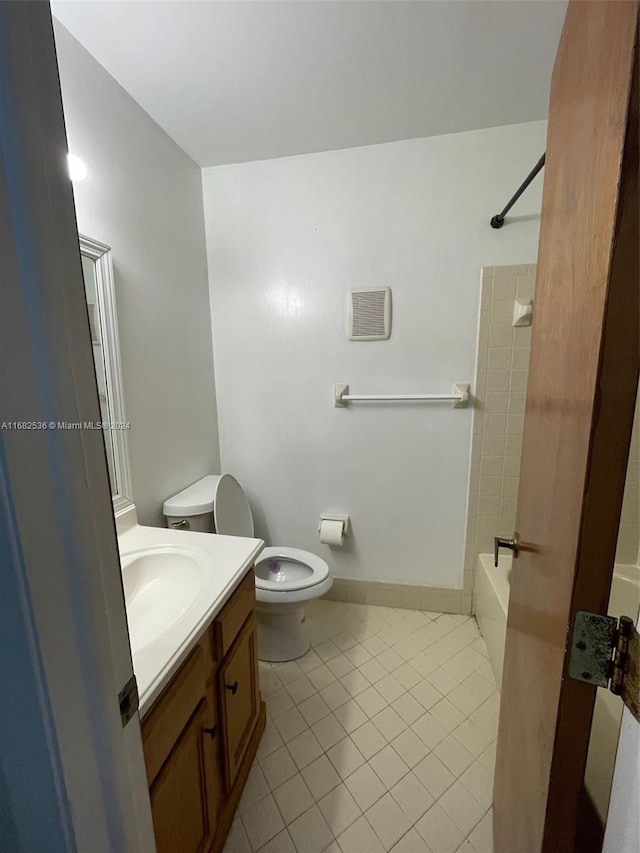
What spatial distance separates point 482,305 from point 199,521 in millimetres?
1728

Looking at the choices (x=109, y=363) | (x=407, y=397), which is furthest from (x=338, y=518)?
(x=109, y=363)

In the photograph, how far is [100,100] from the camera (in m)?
1.29

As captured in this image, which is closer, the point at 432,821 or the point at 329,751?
the point at 432,821

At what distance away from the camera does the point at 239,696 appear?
3.78ft

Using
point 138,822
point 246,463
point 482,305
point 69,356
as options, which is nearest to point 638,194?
point 69,356

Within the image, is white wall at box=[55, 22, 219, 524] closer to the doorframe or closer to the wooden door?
the doorframe

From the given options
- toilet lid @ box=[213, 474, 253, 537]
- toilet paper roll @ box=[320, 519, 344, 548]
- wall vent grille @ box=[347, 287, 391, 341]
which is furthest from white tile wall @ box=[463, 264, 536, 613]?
toilet lid @ box=[213, 474, 253, 537]

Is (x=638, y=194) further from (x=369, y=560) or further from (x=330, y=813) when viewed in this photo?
(x=369, y=560)

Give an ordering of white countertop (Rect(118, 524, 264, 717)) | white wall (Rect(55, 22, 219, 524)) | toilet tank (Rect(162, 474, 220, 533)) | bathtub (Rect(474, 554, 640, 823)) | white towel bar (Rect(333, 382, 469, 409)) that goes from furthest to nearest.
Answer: white towel bar (Rect(333, 382, 469, 409))
toilet tank (Rect(162, 474, 220, 533))
white wall (Rect(55, 22, 219, 524))
bathtub (Rect(474, 554, 640, 823))
white countertop (Rect(118, 524, 264, 717))

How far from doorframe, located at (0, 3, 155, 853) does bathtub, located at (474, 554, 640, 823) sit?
2.40 feet

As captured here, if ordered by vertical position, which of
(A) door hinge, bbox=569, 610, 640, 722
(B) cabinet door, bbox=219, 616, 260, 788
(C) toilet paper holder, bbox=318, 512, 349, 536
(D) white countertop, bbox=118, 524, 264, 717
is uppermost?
(A) door hinge, bbox=569, 610, 640, 722

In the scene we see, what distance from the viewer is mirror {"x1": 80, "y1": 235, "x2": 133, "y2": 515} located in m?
1.29

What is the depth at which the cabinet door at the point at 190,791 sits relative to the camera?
75 cm

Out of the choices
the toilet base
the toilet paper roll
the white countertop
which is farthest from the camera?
the toilet paper roll
